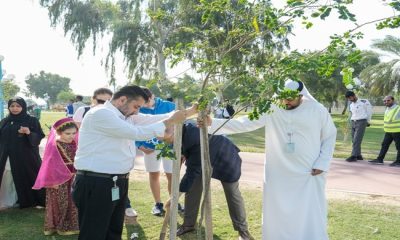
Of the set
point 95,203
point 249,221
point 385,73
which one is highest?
point 385,73

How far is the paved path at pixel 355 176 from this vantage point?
7734 mm

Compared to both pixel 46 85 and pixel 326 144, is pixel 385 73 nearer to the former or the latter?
pixel 326 144

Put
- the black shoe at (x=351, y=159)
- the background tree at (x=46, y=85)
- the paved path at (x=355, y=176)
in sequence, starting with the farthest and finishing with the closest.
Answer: the background tree at (x=46, y=85) < the black shoe at (x=351, y=159) < the paved path at (x=355, y=176)

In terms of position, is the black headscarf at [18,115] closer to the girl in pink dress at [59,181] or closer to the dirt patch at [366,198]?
the girl in pink dress at [59,181]

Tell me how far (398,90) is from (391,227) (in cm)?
2886

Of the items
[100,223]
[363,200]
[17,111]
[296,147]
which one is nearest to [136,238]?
[100,223]

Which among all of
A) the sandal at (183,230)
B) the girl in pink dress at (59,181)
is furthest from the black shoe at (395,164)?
the girl in pink dress at (59,181)

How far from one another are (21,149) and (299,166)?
13.3 feet

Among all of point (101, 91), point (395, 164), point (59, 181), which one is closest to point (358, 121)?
point (395, 164)

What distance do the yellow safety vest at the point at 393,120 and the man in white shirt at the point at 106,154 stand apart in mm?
8867

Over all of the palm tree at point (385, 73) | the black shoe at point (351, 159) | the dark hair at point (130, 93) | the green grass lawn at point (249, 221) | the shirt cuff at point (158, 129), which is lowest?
the green grass lawn at point (249, 221)

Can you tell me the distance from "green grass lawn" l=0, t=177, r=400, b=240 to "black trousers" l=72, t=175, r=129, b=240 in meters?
1.60

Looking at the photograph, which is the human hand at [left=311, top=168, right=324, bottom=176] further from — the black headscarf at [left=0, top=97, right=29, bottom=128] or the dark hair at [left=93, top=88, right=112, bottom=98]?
the black headscarf at [left=0, top=97, right=29, bottom=128]

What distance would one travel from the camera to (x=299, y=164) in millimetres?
4062
